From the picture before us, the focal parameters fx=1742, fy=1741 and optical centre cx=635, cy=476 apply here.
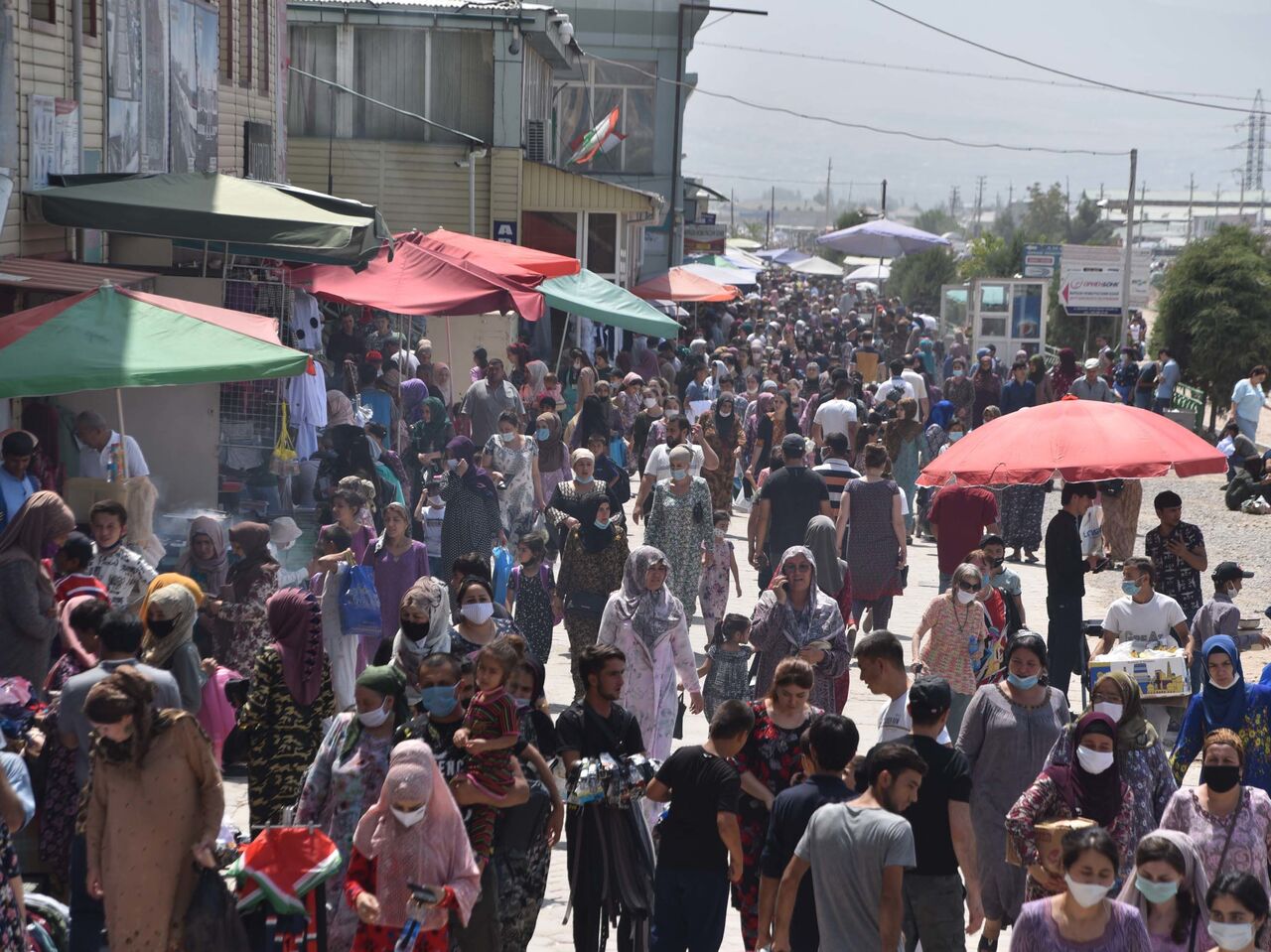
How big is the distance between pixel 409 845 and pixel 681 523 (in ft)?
19.4

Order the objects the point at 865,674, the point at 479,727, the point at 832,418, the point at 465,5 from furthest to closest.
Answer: the point at 465,5 < the point at 832,418 < the point at 865,674 < the point at 479,727

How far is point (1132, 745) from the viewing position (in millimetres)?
6602

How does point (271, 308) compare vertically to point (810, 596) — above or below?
above

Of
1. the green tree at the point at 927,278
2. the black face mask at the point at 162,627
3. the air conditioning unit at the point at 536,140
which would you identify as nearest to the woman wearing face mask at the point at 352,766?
the black face mask at the point at 162,627

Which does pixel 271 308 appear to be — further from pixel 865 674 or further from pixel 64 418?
pixel 865 674

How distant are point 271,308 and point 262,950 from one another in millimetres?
9743

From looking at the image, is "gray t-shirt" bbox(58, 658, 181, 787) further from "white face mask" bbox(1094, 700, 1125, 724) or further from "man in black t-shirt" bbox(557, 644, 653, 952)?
"white face mask" bbox(1094, 700, 1125, 724)

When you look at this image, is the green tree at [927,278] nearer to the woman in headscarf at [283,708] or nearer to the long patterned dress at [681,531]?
the long patterned dress at [681,531]

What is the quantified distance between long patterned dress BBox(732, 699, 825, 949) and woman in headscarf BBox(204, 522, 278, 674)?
2.97 metres

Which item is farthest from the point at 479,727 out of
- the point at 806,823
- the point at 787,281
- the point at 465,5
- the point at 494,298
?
the point at 787,281

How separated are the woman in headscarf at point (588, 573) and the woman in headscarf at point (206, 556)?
2.01 meters

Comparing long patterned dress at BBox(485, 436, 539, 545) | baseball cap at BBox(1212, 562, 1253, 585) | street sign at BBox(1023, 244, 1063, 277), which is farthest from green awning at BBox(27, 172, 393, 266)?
street sign at BBox(1023, 244, 1063, 277)

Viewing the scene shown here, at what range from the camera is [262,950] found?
5621mm

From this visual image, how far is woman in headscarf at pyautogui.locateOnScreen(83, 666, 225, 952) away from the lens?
5.64 m
